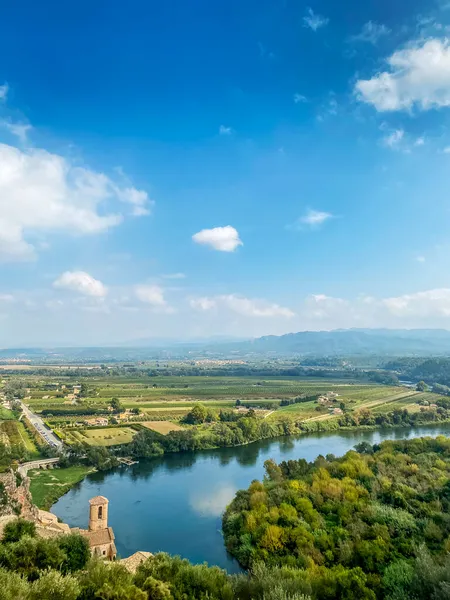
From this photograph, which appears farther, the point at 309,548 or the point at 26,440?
the point at 26,440

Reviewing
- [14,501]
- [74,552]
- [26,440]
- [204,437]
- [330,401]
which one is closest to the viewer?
[74,552]

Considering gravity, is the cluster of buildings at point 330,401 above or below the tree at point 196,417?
below

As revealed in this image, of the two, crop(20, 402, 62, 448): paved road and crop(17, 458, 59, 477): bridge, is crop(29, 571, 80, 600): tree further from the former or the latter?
crop(20, 402, 62, 448): paved road

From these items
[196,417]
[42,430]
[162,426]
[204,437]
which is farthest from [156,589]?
[196,417]

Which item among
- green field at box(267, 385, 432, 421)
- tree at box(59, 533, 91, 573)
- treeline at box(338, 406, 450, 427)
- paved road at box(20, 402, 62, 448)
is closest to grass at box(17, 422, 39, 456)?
paved road at box(20, 402, 62, 448)

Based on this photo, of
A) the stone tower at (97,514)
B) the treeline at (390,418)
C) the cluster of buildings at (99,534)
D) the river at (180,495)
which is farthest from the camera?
the treeline at (390,418)

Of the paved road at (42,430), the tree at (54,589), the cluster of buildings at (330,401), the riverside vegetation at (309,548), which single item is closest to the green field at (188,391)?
the paved road at (42,430)

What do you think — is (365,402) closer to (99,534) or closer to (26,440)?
(26,440)

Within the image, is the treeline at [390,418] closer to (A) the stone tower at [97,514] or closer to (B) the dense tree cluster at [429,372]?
(A) the stone tower at [97,514]
